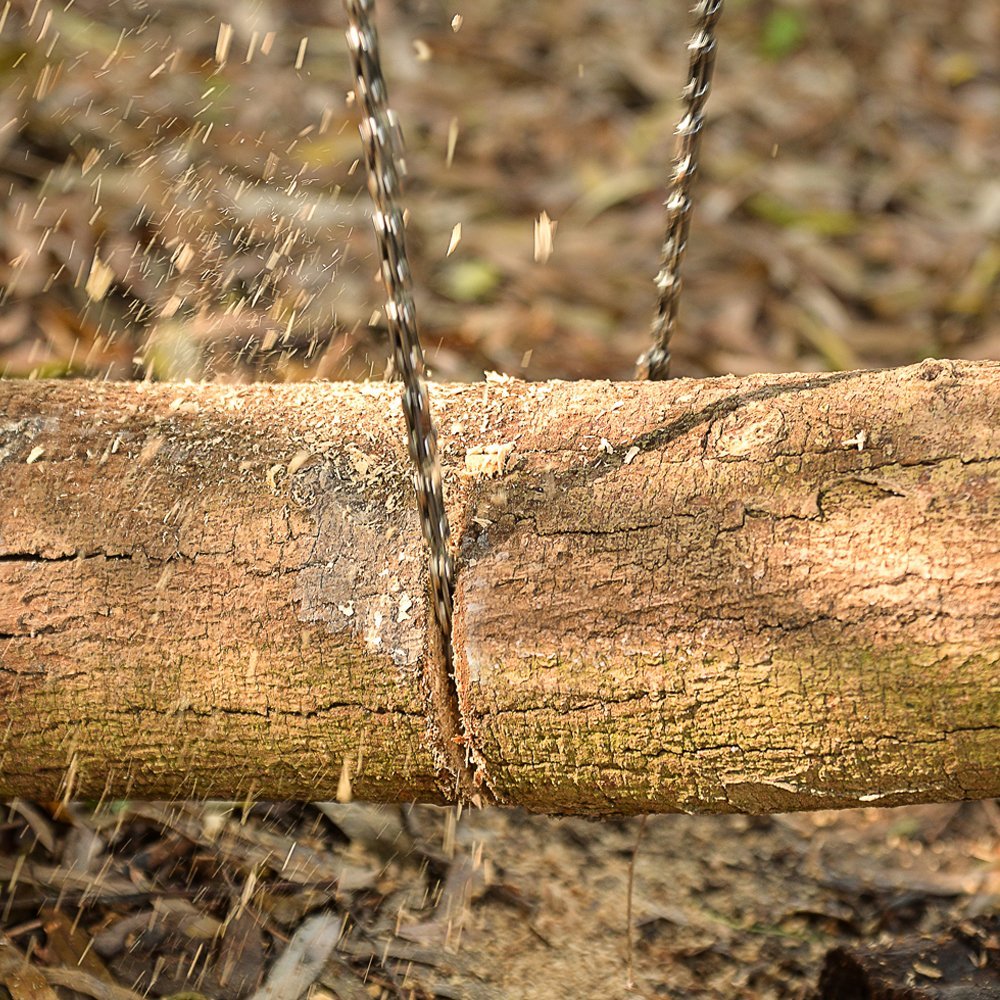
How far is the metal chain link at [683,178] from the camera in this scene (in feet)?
4.32

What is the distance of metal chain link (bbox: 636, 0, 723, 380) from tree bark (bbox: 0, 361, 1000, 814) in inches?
12.1

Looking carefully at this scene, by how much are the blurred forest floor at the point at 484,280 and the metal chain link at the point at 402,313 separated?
685mm

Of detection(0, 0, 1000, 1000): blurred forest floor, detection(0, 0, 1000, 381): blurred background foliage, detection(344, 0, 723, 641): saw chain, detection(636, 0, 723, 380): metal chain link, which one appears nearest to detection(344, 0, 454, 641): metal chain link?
detection(344, 0, 723, 641): saw chain

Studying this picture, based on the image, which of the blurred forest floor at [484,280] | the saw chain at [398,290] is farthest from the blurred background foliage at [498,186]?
the saw chain at [398,290]

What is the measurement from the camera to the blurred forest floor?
5.07ft

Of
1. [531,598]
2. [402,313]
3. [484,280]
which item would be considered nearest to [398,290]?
[402,313]

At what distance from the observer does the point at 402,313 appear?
1.07m

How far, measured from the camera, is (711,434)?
3.61ft

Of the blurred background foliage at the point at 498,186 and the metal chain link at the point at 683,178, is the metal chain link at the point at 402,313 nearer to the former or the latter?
the metal chain link at the point at 683,178

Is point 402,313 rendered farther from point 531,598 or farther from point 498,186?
point 498,186

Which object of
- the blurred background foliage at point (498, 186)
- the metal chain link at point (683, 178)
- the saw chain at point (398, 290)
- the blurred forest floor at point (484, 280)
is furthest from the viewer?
the blurred background foliage at point (498, 186)

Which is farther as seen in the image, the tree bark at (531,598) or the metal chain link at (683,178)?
the metal chain link at (683,178)

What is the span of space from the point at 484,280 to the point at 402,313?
1691 mm

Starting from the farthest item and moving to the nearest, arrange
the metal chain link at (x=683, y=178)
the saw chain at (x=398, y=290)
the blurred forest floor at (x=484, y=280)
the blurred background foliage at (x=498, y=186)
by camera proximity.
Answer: the blurred background foliage at (x=498, y=186), the blurred forest floor at (x=484, y=280), the metal chain link at (x=683, y=178), the saw chain at (x=398, y=290)
